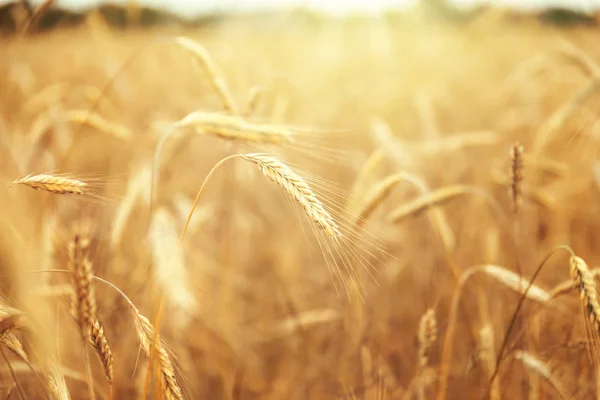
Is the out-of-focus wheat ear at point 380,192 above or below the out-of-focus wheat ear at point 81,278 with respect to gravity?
above

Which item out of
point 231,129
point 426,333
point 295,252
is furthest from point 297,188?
point 295,252

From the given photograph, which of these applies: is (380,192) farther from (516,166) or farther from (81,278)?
(81,278)

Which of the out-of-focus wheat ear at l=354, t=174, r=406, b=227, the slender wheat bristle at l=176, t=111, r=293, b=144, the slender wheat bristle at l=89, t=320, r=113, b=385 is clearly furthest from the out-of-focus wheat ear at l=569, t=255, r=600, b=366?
the slender wheat bristle at l=89, t=320, r=113, b=385

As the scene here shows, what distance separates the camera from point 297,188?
79cm

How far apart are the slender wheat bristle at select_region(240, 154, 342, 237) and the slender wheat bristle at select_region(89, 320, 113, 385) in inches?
16.2

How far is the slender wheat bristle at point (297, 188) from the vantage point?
75 centimetres

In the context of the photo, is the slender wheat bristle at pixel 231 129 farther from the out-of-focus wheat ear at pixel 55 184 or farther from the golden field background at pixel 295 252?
the out-of-focus wheat ear at pixel 55 184

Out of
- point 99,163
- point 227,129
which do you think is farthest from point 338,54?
point 227,129

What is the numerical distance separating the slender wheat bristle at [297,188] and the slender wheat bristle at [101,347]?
A: 0.41 metres

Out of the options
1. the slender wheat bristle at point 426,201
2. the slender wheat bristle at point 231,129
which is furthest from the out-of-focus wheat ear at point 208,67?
the slender wheat bristle at point 426,201

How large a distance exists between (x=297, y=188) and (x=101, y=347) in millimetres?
464

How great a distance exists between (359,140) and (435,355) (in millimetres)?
2966

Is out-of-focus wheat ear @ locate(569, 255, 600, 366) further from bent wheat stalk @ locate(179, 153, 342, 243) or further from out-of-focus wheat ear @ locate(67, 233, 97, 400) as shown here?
out-of-focus wheat ear @ locate(67, 233, 97, 400)

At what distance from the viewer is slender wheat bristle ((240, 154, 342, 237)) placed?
75 centimetres
